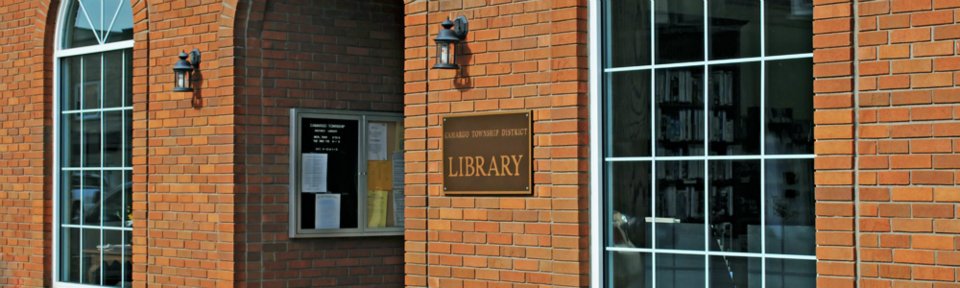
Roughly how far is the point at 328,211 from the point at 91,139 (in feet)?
9.05

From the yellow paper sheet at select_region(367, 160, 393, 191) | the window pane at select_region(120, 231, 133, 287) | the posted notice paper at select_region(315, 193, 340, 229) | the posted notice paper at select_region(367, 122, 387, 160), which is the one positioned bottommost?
the window pane at select_region(120, 231, 133, 287)

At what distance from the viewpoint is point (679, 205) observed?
7.25 metres

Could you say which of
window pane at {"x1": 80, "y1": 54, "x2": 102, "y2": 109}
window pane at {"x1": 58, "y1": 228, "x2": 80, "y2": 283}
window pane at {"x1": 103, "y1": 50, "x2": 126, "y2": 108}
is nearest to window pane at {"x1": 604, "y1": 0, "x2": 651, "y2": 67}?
window pane at {"x1": 103, "y1": 50, "x2": 126, "y2": 108}

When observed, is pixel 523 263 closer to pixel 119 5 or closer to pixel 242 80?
pixel 242 80

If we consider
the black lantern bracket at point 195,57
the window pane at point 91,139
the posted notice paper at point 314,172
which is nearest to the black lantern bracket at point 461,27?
the posted notice paper at point 314,172

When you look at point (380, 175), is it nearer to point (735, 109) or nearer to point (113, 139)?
point (113, 139)

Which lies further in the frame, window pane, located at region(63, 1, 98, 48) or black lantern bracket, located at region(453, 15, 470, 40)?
window pane, located at region(63, 1, 98, 48)

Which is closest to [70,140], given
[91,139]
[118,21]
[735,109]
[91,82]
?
[91,139]

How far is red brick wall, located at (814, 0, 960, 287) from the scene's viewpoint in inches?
238

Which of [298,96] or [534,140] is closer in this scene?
[534,140]

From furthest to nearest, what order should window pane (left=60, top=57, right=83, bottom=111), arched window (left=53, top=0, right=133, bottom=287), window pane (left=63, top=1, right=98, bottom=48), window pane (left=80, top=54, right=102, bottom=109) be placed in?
1. window pane (left=60, top=57, right=83, bottom=111)
2. window pane (left=63, top=1, right=98, bottom=48)
3. window pane (left=80, top=54, right=102, bottom=109)
4. arched window (left=53, top=0, right=133, bottom=287)

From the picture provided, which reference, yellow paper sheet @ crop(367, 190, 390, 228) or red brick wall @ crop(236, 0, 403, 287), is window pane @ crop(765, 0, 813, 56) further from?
yellow paper sheet @ crop(367, 190, 390, 228)

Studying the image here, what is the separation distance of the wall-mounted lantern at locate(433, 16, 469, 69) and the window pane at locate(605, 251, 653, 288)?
158 cm

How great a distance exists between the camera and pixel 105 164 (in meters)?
11.5
